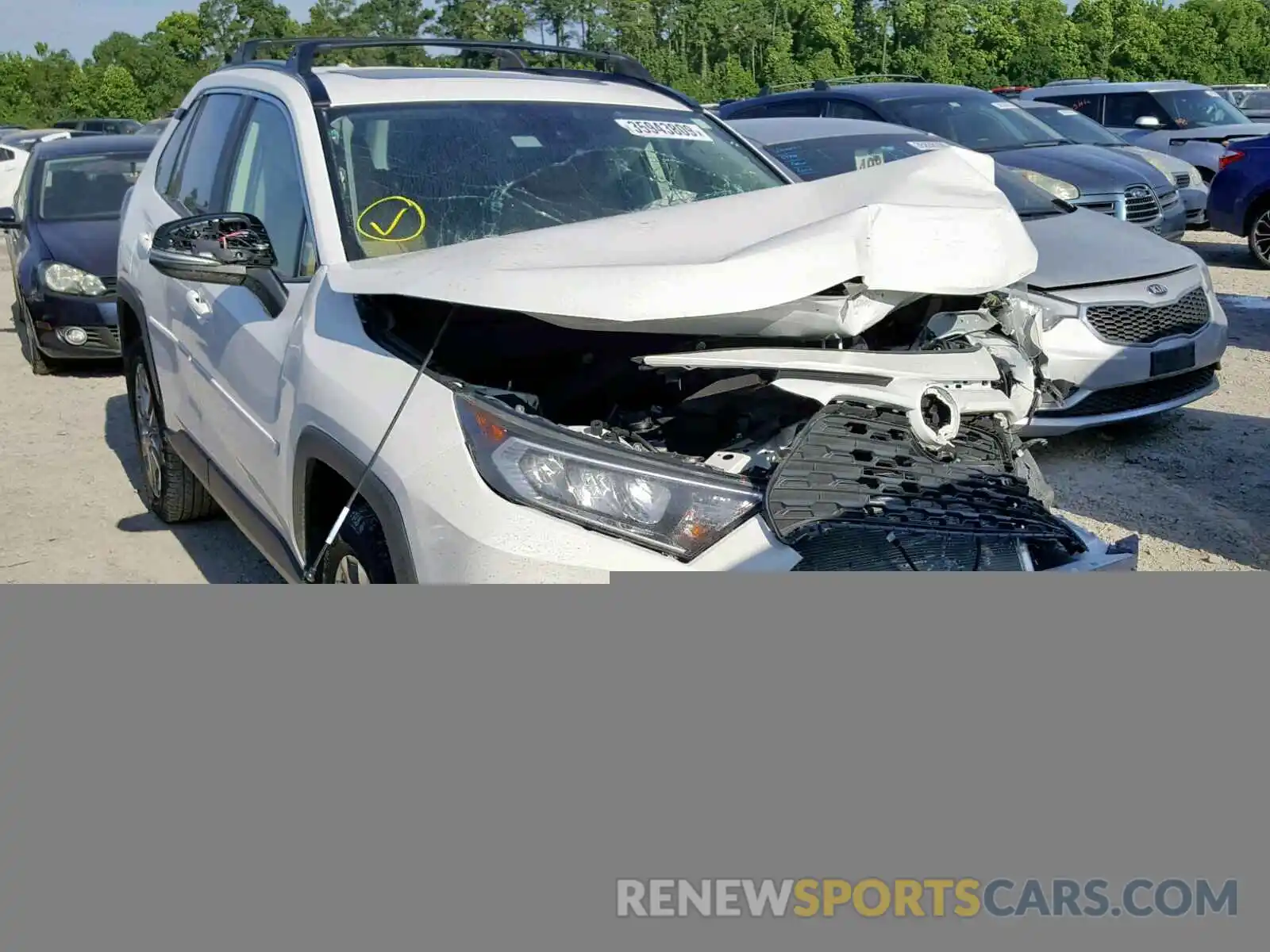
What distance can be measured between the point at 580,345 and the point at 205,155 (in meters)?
2.21

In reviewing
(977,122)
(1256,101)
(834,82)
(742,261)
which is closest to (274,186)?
(742,261)

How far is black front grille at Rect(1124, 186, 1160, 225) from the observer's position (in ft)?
34.8

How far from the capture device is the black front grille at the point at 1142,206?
1059 cm

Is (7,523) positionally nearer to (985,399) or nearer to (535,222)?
(535,222)

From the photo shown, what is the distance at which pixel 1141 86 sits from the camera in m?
16.0

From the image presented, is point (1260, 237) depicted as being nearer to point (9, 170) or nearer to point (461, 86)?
point (461, 86)

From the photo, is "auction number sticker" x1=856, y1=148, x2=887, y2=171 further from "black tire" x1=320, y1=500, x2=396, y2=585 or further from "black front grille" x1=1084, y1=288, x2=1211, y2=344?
"black tire" x1=320, y1=500, x2=396, y2=585

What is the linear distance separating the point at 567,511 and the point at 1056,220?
5.12 metres

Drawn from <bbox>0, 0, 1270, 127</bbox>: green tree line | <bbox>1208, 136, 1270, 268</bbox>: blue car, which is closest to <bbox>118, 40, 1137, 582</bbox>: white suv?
<bbox>1208, 136, 1270, 268</bbox>: blue car

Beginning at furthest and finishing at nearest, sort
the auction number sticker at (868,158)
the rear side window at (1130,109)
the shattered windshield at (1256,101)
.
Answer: the shattered windshield at (1256,101), the rear side window at (1130,109), the auction number sticker at (868,158)

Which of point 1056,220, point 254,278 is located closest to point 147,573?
point 254,278

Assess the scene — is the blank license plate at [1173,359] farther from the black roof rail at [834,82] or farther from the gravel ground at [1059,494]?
the black roof rail at [834,82]

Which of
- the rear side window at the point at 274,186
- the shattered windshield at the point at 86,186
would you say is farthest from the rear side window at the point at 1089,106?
the rear side window at the point at 274,186

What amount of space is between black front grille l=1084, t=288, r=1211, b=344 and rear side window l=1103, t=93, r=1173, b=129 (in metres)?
10.5
